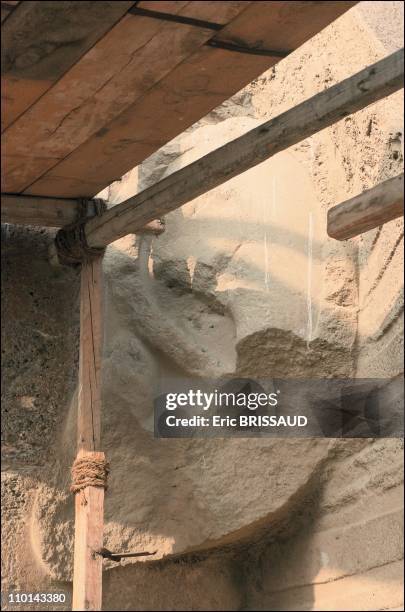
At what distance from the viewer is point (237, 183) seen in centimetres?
552

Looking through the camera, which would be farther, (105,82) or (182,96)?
(182,96)

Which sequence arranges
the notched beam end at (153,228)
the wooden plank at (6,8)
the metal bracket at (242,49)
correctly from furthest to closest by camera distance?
the notched beam end at (153,228)
the metal bracket at (242,49)
the wooden plank at (6,8)

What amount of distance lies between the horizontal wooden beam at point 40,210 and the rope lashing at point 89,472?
2.97ft

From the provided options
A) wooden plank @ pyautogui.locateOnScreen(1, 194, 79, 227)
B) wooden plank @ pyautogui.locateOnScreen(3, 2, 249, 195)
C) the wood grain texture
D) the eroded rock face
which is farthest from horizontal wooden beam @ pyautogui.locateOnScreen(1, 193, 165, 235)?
the wood grain texture

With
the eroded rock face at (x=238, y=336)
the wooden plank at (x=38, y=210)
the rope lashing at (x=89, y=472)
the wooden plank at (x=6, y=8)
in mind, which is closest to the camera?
the wooden plank at (x=6, y=8)

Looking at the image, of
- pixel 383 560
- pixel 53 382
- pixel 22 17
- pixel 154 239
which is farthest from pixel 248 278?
pixel 22 17

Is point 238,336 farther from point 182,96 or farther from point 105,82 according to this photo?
point 105,82

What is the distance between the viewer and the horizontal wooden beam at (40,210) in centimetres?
436

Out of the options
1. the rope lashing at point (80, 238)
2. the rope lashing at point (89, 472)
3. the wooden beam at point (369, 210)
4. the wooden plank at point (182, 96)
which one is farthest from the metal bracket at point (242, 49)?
the rope lashing at point (89, 472)

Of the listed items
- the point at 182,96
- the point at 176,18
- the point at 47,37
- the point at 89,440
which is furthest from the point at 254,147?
the point at 89,440

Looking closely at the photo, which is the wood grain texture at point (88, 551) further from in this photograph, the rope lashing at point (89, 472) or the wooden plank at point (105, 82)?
the wooden plank at point (105, 82)

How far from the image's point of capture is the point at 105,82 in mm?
3426

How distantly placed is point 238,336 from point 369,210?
6.93ft

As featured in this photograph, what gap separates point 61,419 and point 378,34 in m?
2.26
